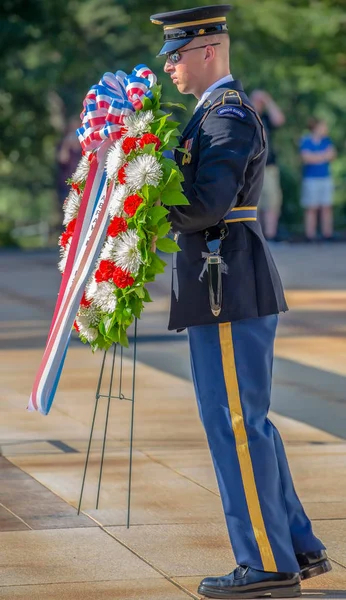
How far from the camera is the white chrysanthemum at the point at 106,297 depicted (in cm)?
500

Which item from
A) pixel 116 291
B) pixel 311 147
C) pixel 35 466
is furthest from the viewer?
pixel 311 147

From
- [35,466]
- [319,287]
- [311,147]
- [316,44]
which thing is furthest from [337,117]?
[35,466]

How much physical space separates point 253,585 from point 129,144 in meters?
1.58

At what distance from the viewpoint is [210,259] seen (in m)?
4.74

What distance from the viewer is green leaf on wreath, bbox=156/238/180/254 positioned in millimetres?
4777

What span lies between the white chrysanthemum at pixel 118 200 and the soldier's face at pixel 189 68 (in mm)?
406

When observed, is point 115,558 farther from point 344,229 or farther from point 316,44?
point 316,44

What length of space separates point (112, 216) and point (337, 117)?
2936cm

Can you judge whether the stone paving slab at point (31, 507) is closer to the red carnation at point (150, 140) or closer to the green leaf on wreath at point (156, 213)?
the green leaf on wreath at point (156, 213)

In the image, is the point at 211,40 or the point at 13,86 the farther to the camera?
the point at 13,86

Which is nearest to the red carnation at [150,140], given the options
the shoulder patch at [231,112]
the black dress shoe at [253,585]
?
the shoulder patch at [231,112]

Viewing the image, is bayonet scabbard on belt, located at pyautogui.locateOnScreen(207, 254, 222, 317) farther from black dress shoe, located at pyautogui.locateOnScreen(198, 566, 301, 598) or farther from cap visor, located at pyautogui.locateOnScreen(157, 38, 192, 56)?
black dress shoe, located at pyautogui.locateOnScreen(198, 566, 301, 598)

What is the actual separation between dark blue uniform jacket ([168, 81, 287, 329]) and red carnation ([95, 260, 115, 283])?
0.83 feet

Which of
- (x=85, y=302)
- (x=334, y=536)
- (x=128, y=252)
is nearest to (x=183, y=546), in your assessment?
(x=334, y=536)
